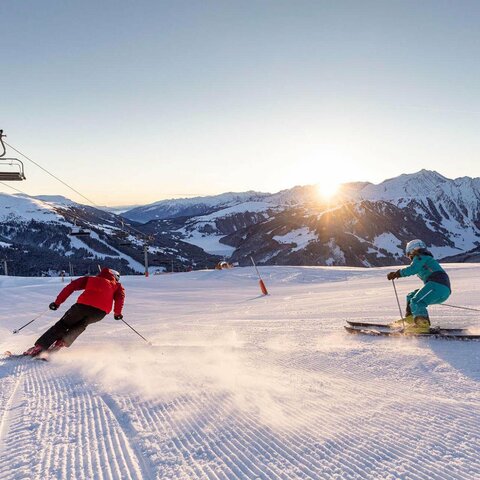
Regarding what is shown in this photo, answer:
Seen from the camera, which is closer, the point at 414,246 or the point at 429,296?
the point at 429,296

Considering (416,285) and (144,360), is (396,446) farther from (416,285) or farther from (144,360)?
(416,285)

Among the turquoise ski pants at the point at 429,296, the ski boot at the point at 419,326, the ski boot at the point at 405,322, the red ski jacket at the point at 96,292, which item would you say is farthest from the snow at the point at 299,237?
the red ski jacket at the point at 96,292

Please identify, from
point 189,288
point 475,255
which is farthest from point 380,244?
point 189,288

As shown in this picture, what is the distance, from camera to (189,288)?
2228 centimetres

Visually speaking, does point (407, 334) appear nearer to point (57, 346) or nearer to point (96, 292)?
point (96, 292)

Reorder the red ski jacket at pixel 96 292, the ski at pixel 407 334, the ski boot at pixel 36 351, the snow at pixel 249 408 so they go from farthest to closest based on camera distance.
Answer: the red ski jacket at pixel 96 292, the ski boot at pixel 36 351, the ski at pixel 407 334, the snow at pixel 249 408

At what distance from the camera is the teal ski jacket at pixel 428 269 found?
766 cm

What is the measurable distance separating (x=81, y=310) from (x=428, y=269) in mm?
6215

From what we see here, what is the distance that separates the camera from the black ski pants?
7234mm

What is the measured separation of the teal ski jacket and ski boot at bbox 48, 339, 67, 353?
20.2 ft

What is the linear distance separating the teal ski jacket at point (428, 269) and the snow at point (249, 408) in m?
0.99

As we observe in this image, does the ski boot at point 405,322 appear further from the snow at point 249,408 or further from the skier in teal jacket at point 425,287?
the snow at point 249,408

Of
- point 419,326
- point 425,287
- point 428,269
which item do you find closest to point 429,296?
point 425,287

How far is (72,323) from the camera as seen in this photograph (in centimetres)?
739
